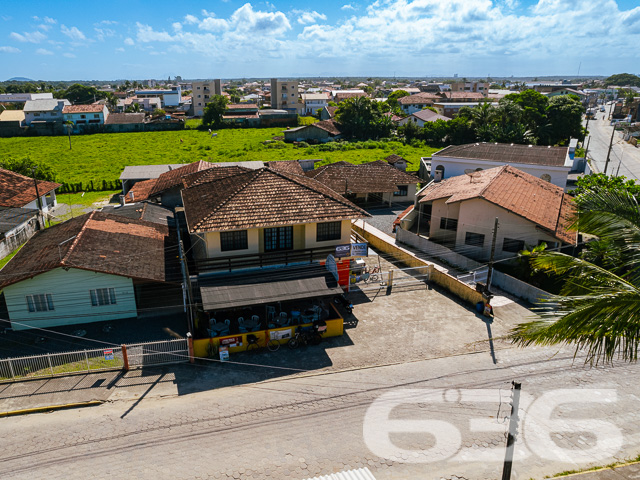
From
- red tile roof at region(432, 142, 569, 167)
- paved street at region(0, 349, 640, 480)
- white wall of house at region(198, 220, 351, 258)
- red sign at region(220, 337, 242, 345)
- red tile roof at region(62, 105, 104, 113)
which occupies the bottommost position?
paved street at region(0, 349, 640, 480)

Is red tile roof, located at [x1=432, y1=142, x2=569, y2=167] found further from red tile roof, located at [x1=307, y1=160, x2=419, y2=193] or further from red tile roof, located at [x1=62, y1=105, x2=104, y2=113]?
red tile roof, located at [x1=62, y1=105, x2=104, y2=113]

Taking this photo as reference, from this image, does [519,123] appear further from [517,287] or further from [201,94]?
[201,94]

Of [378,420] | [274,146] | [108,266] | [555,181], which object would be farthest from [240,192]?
[274,146]

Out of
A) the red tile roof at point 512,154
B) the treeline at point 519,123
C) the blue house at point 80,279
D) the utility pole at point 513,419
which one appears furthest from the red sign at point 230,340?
the treeline at point 519,123

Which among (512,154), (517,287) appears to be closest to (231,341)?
(517,287)

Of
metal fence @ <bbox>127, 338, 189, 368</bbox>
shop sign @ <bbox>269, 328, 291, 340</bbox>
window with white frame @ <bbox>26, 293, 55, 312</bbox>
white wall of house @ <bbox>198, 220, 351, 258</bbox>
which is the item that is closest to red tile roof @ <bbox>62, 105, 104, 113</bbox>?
white wall of house @ <bbox>198, 220, 351, 258</bbox>

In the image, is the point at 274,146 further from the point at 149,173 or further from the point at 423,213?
the point at 423,213
